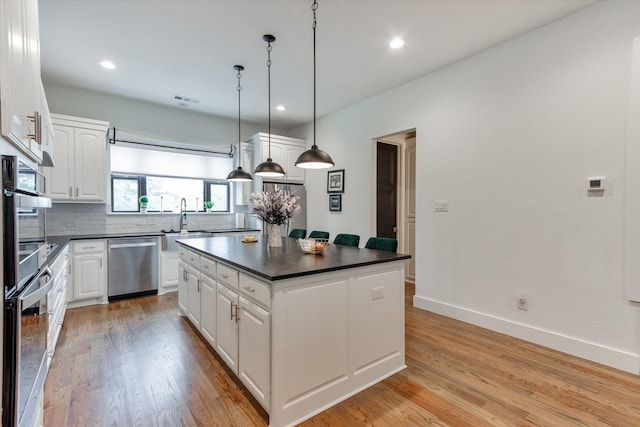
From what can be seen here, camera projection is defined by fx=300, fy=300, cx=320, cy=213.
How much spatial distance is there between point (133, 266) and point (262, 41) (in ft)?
11.4

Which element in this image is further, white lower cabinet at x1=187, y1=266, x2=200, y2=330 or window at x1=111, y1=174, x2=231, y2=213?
window at x1=111, y1=174, x2=231, y2=213

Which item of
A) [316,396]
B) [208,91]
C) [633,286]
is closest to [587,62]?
[633,286]

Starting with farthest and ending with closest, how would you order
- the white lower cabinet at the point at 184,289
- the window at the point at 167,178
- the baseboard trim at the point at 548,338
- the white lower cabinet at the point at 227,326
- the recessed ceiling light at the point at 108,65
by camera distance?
the window at the point at 167,178 → the recessed ceiling light at the point at 108,65 → the white lower cabinet at the point at 184,289 → the baseboard trim at the point at 548,338 → the white lower cabinet at the point at 227,326

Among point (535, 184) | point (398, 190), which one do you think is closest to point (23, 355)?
point (535, 184)

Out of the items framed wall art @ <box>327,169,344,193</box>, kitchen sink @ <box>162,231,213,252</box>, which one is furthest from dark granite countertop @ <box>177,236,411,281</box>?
framed wall art @ <box>327,169,344,193</box>

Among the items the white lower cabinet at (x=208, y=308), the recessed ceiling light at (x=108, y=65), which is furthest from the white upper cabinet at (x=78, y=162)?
the white lower cabinet at (x=208, y=308)

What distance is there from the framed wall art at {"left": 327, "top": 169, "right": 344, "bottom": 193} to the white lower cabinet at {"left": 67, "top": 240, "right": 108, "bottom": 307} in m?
3.46

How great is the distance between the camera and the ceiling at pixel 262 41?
256 cm

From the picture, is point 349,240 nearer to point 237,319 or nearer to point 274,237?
point 274,237

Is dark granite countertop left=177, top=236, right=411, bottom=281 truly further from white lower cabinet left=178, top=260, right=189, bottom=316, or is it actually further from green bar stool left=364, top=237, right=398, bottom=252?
white lower cabinet left=178, top=260, right=189, bottom=316

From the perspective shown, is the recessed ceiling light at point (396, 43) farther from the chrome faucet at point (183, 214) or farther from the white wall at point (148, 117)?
the chrome faucet at point (183, 214)

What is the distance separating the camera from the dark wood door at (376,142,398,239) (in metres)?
4.86

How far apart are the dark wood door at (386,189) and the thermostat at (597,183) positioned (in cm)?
264

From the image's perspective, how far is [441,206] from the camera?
3.66 m
